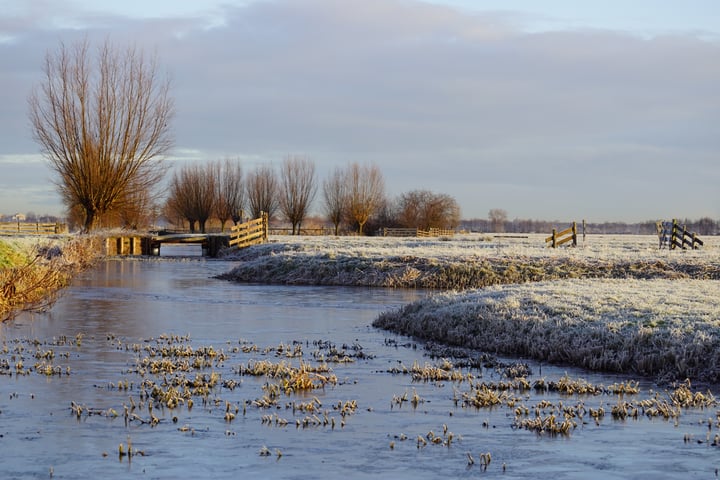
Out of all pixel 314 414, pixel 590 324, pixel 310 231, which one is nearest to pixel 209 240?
pixel 590 324

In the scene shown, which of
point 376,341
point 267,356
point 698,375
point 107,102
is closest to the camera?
point 698,375

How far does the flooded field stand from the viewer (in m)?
7.11

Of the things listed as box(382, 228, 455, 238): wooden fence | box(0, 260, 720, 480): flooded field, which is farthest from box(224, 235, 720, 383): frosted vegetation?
box(382, 228, 455, 238): wooden fence

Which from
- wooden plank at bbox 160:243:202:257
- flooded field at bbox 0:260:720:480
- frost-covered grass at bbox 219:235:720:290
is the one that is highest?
frost-covered grass at bbox 219:235:720:290

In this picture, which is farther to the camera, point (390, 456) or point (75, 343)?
point (75, 343)

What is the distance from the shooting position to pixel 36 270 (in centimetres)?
2244

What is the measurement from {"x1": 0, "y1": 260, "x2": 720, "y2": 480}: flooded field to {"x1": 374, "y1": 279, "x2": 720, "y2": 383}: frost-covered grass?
73cm

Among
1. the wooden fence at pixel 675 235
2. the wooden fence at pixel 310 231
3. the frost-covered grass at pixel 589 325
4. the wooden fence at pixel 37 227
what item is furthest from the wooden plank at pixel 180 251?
the frost-covered grass at pixel 589 325

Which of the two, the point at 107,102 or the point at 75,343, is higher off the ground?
the point at 107,102

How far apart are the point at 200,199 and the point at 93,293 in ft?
246

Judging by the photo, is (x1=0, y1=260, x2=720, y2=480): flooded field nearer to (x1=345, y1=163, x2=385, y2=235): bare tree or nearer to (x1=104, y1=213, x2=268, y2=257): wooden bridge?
(x1=104, y1=213, x2=268, y2=257): wooden bridge

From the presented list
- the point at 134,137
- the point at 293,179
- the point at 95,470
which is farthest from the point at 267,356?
the point at 293,179

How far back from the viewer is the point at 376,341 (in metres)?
15.5

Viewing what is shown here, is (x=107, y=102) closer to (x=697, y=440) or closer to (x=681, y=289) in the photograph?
(x=681, y=289)
